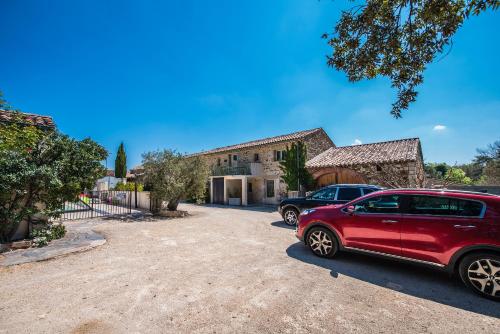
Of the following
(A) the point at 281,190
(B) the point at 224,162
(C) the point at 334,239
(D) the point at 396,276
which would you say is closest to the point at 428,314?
(D) the point at 396,276

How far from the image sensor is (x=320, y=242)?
567 centimetres

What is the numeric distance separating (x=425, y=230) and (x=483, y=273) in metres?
0.91

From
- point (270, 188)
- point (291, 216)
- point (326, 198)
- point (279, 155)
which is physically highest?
point (279, 155)

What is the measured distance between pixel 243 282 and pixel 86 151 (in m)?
6.40

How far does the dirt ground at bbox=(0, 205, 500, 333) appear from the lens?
3029 millimetres

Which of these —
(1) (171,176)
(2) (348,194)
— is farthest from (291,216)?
(1) (171,176)

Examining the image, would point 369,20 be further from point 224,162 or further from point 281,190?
point 224,162

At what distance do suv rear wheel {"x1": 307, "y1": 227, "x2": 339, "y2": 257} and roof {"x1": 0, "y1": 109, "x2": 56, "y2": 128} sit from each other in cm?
918

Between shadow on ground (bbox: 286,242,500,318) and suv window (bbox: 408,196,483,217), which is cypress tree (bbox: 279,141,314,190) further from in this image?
suv window (bbox: 408,196,483,217)

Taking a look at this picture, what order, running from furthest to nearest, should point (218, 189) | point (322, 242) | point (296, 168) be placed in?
point (218, 189), point (296, 168), point (322, 242)

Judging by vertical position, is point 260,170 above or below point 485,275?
above

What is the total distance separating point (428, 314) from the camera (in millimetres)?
3293

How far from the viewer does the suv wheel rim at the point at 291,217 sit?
32.5 ft

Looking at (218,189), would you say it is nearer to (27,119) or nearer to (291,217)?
(291,217)
